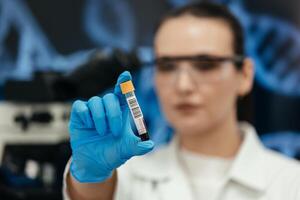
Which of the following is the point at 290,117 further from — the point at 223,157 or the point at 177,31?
the point at 177,31

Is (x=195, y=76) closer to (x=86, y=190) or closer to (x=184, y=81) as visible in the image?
(x=184, y=81)

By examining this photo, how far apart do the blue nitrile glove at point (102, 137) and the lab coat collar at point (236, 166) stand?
0.39 metres

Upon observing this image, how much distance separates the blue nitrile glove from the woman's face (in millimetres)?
376

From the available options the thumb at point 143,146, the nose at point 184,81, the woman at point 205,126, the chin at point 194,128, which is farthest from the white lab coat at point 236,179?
the thumb at point 143,146

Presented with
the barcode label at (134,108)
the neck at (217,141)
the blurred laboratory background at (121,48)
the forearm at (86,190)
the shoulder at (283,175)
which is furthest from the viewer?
the blurred laboratory background at (121,48)

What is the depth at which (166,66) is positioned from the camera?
3.61 feet

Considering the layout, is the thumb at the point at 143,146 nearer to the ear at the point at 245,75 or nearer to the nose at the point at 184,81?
the nose at the point at 184,81

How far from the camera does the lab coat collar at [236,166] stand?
3.49 ft

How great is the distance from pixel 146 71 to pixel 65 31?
0.35 m

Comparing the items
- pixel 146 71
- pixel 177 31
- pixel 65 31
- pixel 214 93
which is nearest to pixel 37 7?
pixel 65 31

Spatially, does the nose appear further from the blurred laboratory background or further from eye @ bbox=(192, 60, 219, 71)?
the blurred laboratory background

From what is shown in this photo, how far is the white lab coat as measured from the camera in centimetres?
104

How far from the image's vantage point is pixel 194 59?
1.07 m

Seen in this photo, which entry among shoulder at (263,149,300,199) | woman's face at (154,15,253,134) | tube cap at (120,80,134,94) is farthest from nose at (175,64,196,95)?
tube cap at (120,80,134,94)
